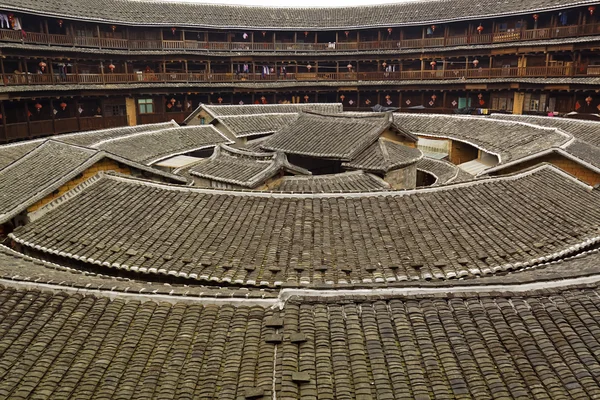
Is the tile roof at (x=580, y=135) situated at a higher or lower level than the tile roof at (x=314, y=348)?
higher

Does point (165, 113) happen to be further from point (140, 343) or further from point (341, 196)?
point (140, 343)

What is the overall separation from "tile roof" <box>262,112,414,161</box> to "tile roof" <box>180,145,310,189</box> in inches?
103

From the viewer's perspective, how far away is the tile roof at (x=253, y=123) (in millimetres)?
38281

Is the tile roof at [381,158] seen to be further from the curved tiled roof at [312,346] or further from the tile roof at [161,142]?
the curved tiled roof at [312,346]

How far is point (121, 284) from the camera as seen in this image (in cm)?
1002

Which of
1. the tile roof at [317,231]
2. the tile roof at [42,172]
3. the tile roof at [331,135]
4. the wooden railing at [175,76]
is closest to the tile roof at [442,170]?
the tile roof at [331,135]

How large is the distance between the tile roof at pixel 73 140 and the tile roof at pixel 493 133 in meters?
19.5

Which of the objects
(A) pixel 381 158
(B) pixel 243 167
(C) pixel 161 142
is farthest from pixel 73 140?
(A) pixel 381 158

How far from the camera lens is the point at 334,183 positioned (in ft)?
70.6

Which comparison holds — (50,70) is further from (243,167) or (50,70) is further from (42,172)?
(243,167)

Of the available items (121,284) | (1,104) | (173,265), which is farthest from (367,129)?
(1,104)

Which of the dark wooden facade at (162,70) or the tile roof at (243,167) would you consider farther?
the dark wooden facade at (162,70)

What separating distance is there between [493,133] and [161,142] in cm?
2186

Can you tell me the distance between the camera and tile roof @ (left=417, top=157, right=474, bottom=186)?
27688 millimetres
